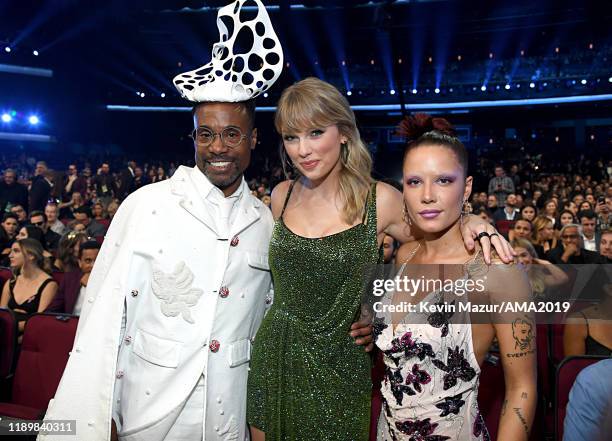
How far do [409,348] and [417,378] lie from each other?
9 cm

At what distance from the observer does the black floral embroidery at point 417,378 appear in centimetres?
161

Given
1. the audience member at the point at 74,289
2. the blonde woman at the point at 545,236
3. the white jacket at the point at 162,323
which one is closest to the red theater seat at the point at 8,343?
the audience member at the point at 74,289

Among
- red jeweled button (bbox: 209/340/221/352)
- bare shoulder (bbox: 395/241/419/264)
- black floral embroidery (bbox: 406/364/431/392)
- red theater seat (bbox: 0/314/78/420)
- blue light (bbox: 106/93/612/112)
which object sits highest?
blue light (bbox: 106/93/612/112)

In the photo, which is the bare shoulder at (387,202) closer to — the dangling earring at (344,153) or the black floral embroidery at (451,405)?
the dangling earring at (344,153)

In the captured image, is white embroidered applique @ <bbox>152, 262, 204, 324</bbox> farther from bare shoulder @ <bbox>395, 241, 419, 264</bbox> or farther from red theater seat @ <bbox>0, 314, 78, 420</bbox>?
red theater seat @ <bbox>0, 314, 78, 420</bbox>

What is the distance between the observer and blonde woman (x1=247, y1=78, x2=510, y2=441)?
194 centimetres

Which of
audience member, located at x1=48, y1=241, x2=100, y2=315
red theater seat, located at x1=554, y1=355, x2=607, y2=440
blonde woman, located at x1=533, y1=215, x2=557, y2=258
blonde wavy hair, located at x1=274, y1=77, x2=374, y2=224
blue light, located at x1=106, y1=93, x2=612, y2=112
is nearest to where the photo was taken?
blonde wavy hair, located at x1=274, y1=77, x2=374, y2=224

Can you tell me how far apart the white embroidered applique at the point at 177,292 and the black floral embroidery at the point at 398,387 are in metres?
0.70

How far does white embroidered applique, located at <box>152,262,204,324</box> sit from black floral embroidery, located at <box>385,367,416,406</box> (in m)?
0.70

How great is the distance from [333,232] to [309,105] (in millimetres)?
475

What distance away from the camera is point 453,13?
56.0 ft

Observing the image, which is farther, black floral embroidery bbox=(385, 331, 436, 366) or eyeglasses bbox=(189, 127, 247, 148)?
eyeglasses bbox=(189, 127, 247, 148)

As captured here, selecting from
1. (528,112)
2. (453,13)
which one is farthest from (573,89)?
(453,13)

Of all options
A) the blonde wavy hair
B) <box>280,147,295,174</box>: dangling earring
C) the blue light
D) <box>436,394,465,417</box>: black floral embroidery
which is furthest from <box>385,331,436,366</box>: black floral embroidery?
the blue light
